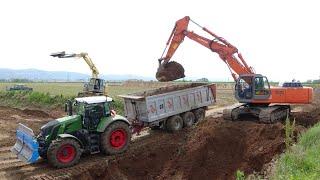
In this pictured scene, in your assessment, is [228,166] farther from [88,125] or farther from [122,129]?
[88,125]

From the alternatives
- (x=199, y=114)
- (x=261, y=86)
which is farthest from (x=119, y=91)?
(x=261, y=86)

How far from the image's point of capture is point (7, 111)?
93.6 ft

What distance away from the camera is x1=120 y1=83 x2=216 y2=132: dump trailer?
691 inches

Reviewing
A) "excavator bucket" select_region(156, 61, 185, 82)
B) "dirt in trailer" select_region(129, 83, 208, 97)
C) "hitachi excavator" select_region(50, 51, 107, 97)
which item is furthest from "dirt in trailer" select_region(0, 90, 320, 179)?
"hitachi excavator" select_region(50, 51, 107, 97)

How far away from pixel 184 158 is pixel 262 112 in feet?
18.9

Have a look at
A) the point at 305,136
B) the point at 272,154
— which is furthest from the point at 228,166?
the point at 305,136

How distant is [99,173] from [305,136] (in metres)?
6.80

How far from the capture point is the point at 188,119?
1928 centimetres

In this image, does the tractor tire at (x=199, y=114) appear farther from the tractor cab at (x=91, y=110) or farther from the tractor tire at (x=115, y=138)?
the tractor cab at (x=91, y=110)

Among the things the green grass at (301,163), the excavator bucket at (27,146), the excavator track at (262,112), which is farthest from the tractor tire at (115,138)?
the excavator track at (262,112)

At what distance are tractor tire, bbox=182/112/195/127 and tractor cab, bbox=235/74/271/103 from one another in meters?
2.62

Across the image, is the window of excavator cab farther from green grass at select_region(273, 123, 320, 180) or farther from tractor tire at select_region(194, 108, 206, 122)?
green grass at select_region(273, 123, 320, 180)

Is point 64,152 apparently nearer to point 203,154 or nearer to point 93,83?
point 203,154

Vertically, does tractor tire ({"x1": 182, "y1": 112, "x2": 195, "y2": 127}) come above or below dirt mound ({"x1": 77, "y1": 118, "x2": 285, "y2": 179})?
above
